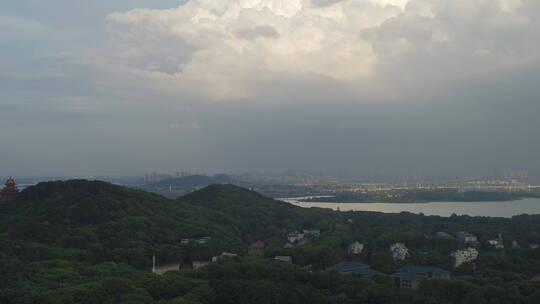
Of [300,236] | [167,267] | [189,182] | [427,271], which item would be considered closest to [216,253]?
[167,267]

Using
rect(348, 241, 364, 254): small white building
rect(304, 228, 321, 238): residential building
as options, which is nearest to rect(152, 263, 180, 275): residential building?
rect(348, 241, 364, 254): small white building

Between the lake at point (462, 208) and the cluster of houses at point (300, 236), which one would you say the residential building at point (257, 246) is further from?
the lake at point (462, 208)

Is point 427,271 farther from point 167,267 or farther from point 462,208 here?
point 462,208

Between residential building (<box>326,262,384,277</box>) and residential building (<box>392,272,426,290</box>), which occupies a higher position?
residential building (<box>326,262,384,277</box>)

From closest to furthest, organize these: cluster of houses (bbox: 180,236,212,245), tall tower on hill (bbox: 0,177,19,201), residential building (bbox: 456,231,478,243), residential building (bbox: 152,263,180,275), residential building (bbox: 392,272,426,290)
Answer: residential building (bbox: 392,272,426,290) < residential building (bbox: 152,263,180,275) < cluster of houses (bbox: 180,236,212,245) < residential building (bbox: 456,231,478,243) < tall tower on hill (bbox: 0,177,19,201)

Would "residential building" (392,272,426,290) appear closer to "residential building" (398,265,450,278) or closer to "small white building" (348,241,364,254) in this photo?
"residential building" (398,265,450,278)

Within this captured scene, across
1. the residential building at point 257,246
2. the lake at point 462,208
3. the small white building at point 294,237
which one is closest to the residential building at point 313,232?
the small white building at point 294,237

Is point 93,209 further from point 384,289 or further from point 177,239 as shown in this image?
point 384,289
